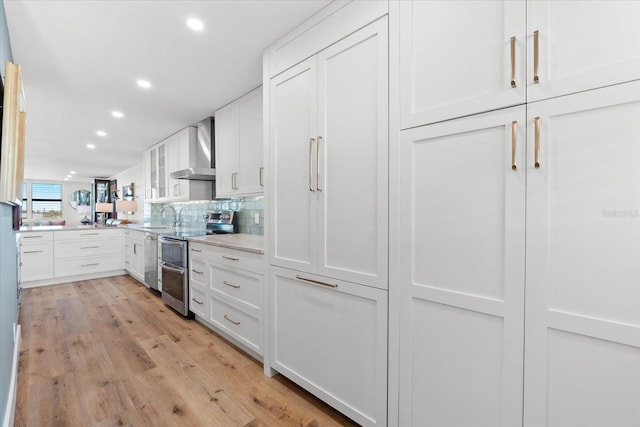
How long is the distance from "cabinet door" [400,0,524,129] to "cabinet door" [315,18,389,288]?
0.42 ft

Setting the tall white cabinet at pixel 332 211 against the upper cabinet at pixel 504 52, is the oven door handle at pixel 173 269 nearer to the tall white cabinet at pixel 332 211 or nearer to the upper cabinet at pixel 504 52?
the tall white cabinet at pixel 332 211

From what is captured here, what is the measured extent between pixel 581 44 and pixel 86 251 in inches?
248

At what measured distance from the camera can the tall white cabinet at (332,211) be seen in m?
1.39

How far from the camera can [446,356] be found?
1178mm

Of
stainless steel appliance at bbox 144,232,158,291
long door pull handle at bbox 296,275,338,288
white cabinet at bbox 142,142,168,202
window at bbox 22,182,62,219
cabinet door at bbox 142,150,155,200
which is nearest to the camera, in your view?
long door pull handle at bbox 296,275,338,288

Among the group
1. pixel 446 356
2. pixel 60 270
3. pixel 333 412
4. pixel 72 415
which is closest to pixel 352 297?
pixel 446 356

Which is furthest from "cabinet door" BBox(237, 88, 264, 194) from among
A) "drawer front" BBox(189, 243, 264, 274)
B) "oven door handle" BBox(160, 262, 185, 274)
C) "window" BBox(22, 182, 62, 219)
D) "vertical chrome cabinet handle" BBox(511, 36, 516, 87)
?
"window" BBox(22, 182, 62, 219)

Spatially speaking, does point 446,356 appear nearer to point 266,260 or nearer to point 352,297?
point 352,297

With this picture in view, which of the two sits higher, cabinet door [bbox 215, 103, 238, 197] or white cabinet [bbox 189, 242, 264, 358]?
cabinet door [bbox 215, 103, 238, 197]

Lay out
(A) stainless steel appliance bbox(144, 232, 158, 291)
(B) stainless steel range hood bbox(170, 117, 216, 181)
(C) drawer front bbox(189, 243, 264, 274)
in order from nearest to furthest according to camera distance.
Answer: (C) drawer front bbox(189, 243, 264, 274)
(B) stainless steel range hood bbox(170, 117, 216, 181)
(A) stainless steel appliance bbox(144, 232, 158, 291)

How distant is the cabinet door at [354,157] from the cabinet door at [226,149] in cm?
170

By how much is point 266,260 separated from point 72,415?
4.54 ft

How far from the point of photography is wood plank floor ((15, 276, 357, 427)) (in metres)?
1.63

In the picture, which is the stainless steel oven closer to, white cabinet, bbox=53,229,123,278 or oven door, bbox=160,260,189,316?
oven door, bbox=160,260,189,316
